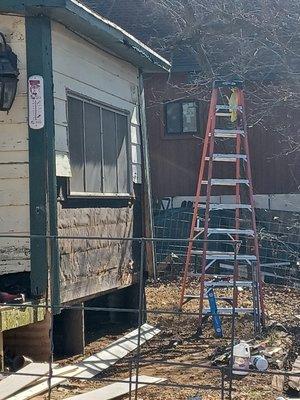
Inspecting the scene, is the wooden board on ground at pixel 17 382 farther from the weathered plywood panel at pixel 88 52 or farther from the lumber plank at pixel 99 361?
the weathered plywood panel at pixel 88 52

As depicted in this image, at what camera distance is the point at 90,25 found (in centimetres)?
799

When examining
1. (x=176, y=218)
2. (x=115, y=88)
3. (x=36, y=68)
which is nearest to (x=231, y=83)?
(x=115, y=88)

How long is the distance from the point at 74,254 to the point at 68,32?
2.39 meters

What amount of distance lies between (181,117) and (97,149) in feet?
43.1

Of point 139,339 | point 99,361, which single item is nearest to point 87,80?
point 99,361

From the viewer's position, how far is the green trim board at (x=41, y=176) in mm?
7332

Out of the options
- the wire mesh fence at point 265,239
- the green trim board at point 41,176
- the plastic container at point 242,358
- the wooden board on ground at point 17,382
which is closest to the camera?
the wooden board on ground at point 17,382

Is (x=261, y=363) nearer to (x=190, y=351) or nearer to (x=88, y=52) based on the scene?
(x=190, y=351)

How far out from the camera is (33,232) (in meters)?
7.35

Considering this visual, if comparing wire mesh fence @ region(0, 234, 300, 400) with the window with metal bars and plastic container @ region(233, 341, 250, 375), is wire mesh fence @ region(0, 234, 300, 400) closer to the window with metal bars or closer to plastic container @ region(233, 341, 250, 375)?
plastic container @ region(233, 341, 250, 375)

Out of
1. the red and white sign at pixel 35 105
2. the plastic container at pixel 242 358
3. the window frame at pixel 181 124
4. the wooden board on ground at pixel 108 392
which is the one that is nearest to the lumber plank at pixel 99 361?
the wooden board on ground at pixel 108 392

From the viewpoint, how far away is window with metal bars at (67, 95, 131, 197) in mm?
8250

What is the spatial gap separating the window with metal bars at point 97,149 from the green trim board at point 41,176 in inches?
25.1

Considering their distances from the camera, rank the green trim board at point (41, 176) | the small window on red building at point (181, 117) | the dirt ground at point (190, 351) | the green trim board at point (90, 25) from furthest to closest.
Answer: the small window on red building at point (181, 117) < the green trim board at point (41, 176) < the green trim board at point (90, 25) < the dirt ground at point (190, 351)
